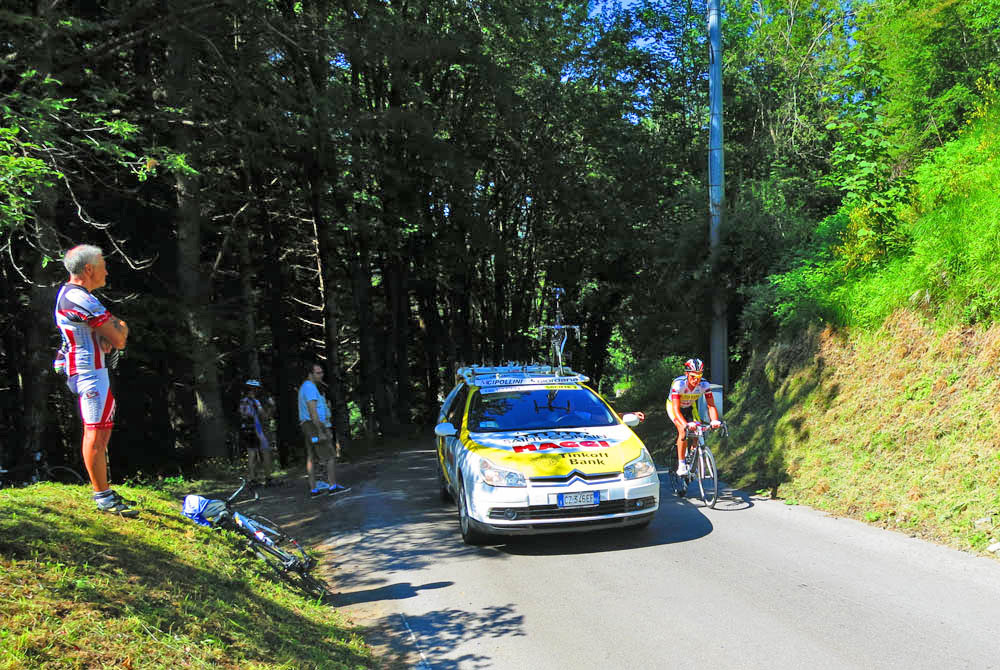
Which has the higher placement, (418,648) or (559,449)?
(559,449)

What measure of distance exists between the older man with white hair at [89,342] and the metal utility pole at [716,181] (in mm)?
11812

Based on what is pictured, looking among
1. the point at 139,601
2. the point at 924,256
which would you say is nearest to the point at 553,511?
the point at 139,601

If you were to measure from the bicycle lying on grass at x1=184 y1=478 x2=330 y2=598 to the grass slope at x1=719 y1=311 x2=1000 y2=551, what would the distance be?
19.8ft

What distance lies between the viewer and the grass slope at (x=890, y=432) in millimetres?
7570

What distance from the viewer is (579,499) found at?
7.34 m

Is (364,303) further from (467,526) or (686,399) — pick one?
(467,526)

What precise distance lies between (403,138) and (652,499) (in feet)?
Result: 46.9

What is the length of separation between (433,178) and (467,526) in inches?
632

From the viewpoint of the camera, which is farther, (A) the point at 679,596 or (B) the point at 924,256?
(B) the point at 924,256

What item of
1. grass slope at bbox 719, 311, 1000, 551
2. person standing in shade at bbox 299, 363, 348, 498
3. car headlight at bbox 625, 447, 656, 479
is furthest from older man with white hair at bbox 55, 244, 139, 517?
grass slope at bbox 719, 311, 1000, 551

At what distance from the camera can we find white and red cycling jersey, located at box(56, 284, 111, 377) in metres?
5.32

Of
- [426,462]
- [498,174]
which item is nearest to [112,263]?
[426,462]

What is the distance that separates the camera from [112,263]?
1806cm

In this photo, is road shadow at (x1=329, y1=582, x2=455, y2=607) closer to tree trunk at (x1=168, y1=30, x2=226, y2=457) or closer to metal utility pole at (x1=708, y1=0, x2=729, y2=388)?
metal utility pole at (x1=708, y1=0, x2=729, y2=388)
